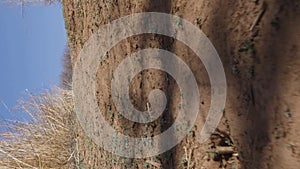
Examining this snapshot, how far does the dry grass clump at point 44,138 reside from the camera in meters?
4.63

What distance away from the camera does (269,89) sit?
1.36m

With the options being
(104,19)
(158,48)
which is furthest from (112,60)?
(158,48)

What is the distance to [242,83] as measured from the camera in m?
1.51

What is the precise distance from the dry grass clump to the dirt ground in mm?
2202

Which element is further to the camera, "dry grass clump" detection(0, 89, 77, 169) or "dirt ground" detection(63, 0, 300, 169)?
"dry grass clump" detection(0, 89, 77, 169)

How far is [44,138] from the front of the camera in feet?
16.6

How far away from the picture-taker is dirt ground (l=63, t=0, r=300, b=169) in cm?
130

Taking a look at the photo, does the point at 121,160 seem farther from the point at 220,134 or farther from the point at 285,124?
the point at 285,124

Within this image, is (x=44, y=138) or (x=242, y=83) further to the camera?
(x=44, y=138)

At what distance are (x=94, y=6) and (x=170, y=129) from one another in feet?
3.74

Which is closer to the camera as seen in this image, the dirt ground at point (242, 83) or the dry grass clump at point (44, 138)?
the dirt ground at point (242, 83)

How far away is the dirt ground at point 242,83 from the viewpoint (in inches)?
51.0

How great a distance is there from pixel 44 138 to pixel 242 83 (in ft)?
13.0

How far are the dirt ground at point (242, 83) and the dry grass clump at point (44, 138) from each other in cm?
220
